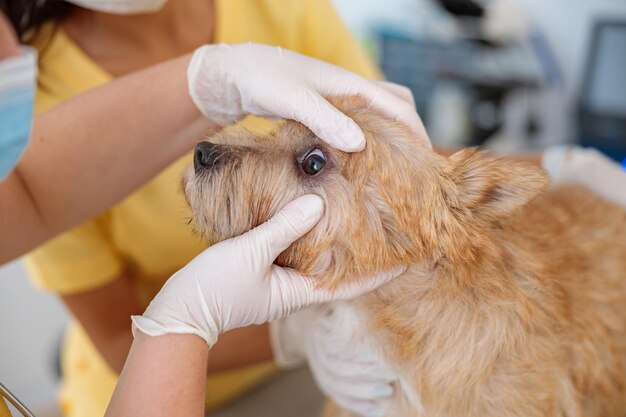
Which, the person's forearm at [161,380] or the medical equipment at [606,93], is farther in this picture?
the medical equipment at [606,93]

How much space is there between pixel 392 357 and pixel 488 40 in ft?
7.44

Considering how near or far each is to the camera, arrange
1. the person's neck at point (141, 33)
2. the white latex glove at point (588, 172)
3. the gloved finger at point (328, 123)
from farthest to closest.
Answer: the person's neck at point (141, 33) < the white latex glove at point (588, 172) < the gloved finger at point (328, 123)

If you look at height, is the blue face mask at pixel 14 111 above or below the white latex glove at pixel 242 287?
above

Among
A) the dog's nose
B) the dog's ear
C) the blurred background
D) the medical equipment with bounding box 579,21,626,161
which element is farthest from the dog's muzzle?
the medical equipment with bounding box 579,21,626,161

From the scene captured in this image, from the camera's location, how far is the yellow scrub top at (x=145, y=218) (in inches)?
53.1

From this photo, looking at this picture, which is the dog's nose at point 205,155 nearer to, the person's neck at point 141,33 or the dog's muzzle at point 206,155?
the dog's muzzle at point 206,155

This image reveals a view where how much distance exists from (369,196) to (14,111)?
1.82 feet

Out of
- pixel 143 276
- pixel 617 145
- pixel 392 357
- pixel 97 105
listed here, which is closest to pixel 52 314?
pixel 143 276

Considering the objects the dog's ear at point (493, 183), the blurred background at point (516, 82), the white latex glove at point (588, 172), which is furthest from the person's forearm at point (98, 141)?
the blurred background at point (516, 82)

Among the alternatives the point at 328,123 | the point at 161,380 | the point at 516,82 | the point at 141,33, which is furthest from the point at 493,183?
the point at 516,82

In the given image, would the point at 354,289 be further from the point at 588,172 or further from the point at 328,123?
the point at 588,172

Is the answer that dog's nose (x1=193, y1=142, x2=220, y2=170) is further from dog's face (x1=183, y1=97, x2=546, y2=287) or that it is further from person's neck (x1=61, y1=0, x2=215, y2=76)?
person's neck (x1=61, y1=0, x2=215, y2=76)

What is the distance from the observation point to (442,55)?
10.4 feet

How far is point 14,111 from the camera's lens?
3.21ft
